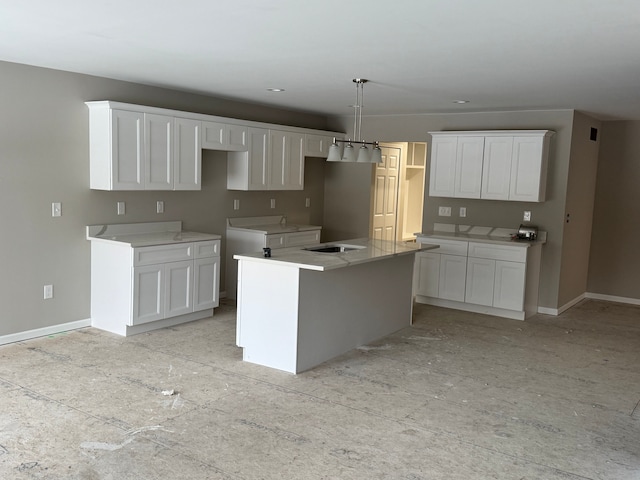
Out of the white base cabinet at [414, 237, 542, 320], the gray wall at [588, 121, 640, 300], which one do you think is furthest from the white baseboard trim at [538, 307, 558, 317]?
the gray wall at [588, 121, 640, 300]

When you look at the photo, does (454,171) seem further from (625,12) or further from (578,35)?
(625,12)

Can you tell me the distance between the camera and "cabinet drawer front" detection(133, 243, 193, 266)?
5212 millimetres

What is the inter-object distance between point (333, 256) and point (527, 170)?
3.05 metres

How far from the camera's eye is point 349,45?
376 centimetres

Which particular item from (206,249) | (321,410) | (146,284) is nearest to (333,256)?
(321,410)

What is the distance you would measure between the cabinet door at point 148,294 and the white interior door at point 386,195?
152 inches

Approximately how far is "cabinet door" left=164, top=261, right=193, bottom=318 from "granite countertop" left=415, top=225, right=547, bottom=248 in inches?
115

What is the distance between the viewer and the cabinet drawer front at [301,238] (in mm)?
7176

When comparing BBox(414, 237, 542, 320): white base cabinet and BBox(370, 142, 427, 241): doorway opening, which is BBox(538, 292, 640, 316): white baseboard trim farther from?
BBox(370, 142, 427, 241): doorway opening

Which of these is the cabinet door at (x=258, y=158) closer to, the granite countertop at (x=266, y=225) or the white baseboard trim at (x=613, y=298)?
the granite countertop at (x=266, y=225)

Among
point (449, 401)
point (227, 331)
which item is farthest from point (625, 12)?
point (227, 331)

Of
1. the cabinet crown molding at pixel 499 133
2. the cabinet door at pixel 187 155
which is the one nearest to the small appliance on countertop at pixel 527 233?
the cabinet crown molding at pixel 499 133

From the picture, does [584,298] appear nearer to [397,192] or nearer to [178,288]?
[397,192]

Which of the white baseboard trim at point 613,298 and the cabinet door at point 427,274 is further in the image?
the white baseboard trim at point 613,298
